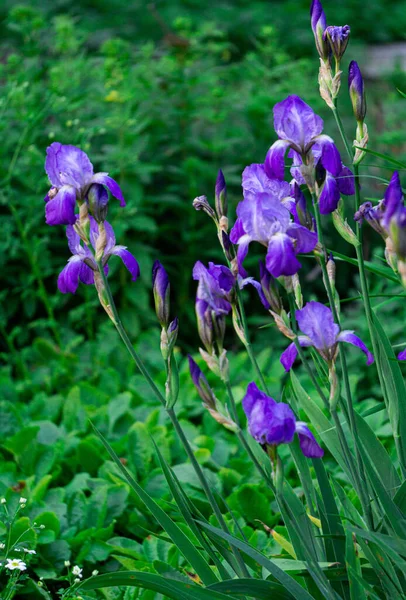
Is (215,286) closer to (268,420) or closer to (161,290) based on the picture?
(161,290)

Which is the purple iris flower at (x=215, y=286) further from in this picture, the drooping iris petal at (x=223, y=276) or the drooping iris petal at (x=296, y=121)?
the drooping iris petal at (x=296, y=121)

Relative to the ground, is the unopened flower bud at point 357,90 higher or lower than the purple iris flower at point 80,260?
higher

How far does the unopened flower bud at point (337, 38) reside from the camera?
142cm

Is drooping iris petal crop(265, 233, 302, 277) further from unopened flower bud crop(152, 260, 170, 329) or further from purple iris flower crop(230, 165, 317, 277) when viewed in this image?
unopened flower bud crop(152, 260, 170, 329)

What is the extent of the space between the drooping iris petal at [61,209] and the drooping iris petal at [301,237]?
359mm

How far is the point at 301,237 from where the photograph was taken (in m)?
1.27

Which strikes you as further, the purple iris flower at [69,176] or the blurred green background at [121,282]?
the blurred green background at [121,282]

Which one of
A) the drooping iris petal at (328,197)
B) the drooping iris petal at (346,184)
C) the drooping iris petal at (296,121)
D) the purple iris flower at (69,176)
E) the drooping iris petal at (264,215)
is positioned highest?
the drooping iris petal at (296,121)

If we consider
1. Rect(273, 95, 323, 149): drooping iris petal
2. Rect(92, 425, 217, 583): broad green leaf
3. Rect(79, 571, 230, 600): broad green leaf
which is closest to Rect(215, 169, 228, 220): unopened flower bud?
Rect(273, 95, 323, 149): drooping iris petal

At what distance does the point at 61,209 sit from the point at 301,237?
0.40m

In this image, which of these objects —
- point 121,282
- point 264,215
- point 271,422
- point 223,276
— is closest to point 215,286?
point 223,276

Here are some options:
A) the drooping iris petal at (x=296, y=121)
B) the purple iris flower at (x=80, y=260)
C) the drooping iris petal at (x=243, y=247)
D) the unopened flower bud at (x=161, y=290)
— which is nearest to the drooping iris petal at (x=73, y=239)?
the purple iris flower at (x=80, y=260)

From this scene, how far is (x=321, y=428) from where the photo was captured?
5.33 feet

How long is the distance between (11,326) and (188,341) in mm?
870
